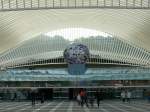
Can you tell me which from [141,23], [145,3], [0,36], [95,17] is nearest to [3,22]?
[0,36]

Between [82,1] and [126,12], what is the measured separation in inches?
489

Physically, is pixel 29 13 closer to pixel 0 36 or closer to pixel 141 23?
pixel 0 36

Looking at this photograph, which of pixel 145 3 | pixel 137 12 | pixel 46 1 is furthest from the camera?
pixel 137 12

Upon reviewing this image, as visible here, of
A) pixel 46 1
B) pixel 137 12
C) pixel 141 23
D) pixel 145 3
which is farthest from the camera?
pixel 141 23

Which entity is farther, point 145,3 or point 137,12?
point 137,12

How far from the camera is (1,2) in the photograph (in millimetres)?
30344

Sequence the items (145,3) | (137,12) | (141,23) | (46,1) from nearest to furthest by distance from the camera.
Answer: (145,3)
(46,1)
(137,12)
(141,23)

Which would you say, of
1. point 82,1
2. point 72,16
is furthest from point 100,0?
point 72,16

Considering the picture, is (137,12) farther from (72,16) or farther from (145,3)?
(145,3)

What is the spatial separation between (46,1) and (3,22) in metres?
12.3

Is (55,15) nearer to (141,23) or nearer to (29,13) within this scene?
(29,13)

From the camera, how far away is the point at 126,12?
4500cm

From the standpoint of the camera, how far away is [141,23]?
155ft

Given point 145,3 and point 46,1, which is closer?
point 145,3
